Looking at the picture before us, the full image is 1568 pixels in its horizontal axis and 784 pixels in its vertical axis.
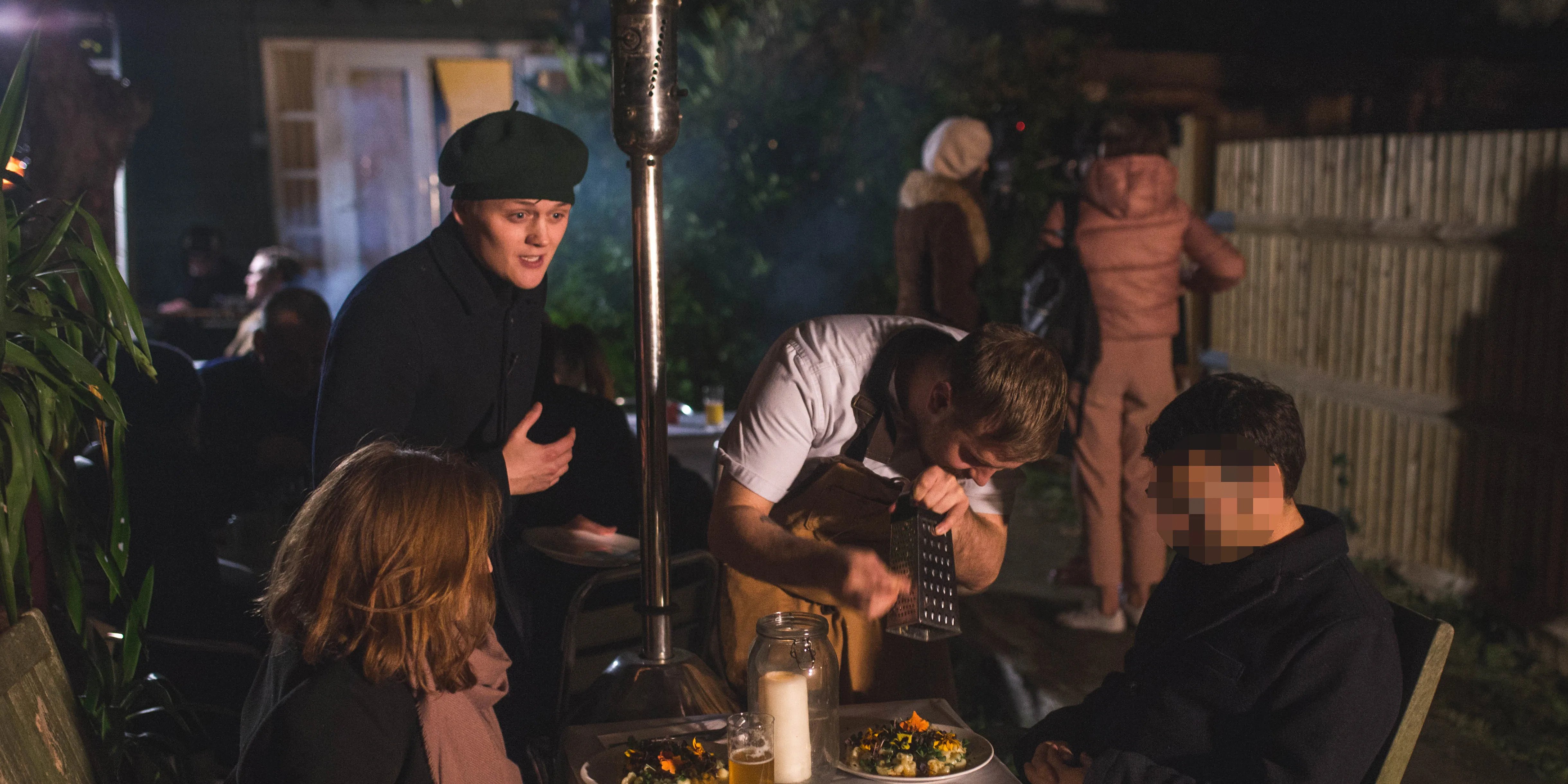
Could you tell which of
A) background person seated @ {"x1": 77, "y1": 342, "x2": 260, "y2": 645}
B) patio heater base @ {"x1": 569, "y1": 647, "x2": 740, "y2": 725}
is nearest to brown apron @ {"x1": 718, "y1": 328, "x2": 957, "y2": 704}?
patio heater base @ {"x1": 569, "y1": 647, "x2": 740, "y2": 725}

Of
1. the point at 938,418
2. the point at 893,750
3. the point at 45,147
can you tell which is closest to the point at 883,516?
the point at 938,418

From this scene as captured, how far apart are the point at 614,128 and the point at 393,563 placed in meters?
0.74

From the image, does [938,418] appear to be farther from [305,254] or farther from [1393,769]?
[305,254]

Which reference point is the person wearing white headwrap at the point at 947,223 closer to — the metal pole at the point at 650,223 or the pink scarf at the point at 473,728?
the metal pole at the point at 650,223

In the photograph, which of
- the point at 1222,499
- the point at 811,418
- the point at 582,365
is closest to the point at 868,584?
the point at 811,418

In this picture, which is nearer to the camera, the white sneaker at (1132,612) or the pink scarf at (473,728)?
the pink scarf at (473,728)

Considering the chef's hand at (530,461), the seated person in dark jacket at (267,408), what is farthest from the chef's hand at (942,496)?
the seated person in dark jacket at (267,408)

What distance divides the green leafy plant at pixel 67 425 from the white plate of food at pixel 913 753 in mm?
1355

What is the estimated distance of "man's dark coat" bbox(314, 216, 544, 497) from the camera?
2.25 metres

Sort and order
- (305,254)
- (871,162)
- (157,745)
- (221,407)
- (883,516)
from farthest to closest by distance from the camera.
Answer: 1. (305,254)
2. (871,162)
3. (221,407)
4. (157,745)
5. (883,516)

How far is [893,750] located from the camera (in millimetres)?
1864

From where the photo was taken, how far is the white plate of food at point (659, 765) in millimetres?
1752

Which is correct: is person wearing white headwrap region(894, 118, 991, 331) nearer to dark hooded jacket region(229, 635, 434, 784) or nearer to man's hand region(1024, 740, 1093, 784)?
man's hand region(1024, 740, 1093, 784)

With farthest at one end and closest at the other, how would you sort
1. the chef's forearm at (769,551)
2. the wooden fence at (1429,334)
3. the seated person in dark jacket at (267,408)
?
the wooden fence at (1429,334) → the seated person in dark jacket at (267,408) → the chef's forearm at (769,551)
